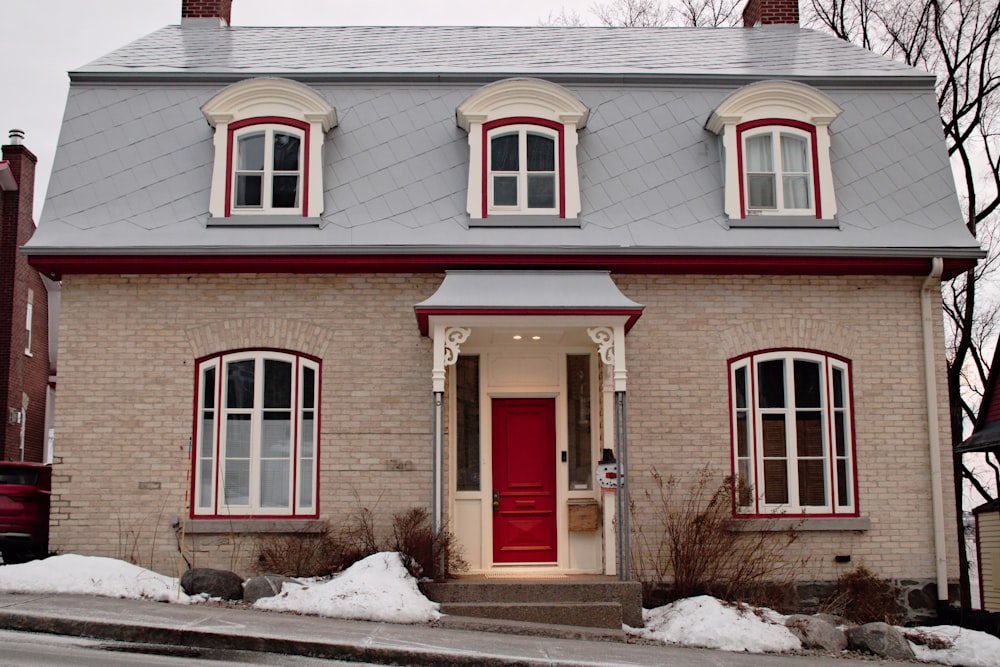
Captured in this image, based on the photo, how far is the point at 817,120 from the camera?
537 inches

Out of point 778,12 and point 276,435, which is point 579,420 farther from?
point 778,12

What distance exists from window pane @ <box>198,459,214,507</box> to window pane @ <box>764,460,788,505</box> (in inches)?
272

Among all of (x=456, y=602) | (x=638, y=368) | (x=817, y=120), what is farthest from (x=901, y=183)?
(x=456, y=602)

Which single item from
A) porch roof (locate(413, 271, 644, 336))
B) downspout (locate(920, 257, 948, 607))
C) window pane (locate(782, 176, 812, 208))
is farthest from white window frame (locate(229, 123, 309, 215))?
downspout (locate(920, 257, 948, 607))

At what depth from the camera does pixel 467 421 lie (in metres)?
13.6

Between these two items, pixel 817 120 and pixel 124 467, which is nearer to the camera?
pixel 124 467

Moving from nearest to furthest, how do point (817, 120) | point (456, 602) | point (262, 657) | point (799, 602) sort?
point (262, 657), point (456, 602), point (799, 602), point (817, 120)

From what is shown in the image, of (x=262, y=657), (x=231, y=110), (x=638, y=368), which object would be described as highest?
(x=231, y=110)

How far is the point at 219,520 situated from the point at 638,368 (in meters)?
5.49

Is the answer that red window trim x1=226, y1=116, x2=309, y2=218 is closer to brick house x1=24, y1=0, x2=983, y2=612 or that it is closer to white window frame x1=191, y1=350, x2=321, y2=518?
brick house x1=24, y1=0, x2=983, y2=612

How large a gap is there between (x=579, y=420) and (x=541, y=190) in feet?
9.96

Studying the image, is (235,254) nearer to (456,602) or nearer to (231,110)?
(231,110)

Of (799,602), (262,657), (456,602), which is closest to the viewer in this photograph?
(262,657)

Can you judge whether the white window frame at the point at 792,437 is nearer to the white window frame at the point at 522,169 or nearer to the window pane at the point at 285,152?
the white window frame at the point at 522,169
